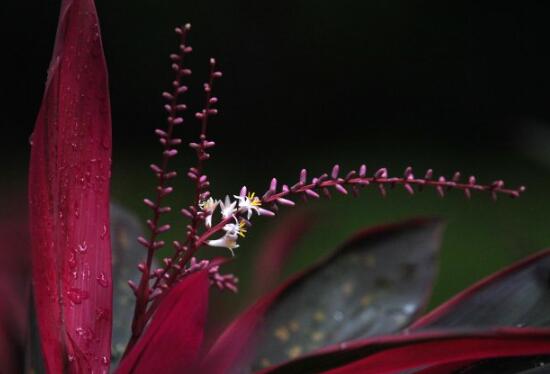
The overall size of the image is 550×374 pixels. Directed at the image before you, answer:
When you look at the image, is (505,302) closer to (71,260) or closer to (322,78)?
(71,260)

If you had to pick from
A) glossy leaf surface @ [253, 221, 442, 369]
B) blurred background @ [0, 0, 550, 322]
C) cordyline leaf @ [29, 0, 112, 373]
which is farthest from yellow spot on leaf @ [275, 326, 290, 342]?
blurred background @ [0, 0, 550, 322]

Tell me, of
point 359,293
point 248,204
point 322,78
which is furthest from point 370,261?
point 322,78

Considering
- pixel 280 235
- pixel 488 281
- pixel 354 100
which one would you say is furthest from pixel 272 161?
pixel 488 281

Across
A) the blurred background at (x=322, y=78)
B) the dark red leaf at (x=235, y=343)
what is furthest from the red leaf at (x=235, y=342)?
the blurred background at (x=322, y=78)

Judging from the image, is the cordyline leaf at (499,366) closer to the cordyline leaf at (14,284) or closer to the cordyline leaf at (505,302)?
the cordyline leaf at (505,302)

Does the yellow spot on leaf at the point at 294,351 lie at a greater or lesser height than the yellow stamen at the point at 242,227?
lesser

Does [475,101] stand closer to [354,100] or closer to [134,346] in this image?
[354,100]
